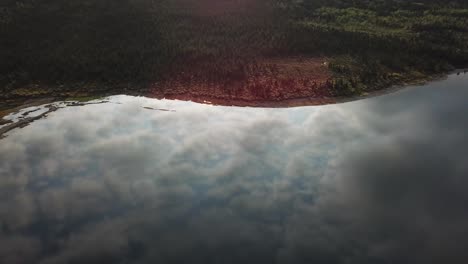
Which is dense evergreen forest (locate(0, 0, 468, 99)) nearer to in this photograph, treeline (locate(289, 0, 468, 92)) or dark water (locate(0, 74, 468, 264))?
treeline (locate(289, 0, 468, 92))

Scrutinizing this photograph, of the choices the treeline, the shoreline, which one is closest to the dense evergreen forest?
the treeline

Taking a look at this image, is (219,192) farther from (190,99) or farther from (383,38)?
(383,38)

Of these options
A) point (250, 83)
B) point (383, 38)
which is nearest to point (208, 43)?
point (250, 83)

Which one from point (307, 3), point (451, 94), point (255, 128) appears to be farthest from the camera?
point (307, 3)

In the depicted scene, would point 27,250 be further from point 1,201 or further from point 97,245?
point 1,201

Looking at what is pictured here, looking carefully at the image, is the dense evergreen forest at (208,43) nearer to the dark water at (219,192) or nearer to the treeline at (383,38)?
the treeline at (383,38)

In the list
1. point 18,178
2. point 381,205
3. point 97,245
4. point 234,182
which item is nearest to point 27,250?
point 97,245

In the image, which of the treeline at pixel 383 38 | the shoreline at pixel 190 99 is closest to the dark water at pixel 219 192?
the shoreline at pixel 190 99
